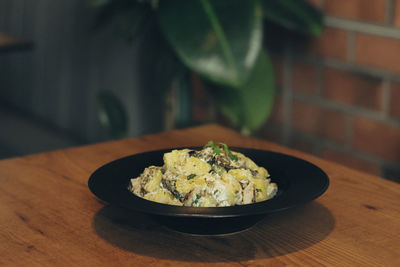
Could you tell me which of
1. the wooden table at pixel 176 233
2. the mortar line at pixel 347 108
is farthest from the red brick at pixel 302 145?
the wooden table at pixel 176 233

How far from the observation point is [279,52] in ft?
6.61

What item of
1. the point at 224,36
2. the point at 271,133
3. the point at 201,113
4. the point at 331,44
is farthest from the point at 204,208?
the point at 201,113

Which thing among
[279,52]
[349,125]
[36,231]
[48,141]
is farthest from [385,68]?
[48,141]

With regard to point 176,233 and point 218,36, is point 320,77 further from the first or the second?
point 176,233

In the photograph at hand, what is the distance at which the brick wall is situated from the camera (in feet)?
5.43

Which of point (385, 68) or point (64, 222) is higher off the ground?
point (385, 68)

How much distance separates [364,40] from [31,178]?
1.08 m

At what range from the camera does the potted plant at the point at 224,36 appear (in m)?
1.51

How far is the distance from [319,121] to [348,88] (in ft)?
0.55

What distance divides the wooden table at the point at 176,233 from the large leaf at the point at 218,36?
0.54 metres

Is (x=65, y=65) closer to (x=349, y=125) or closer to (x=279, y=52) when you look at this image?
(x=279, y=52)

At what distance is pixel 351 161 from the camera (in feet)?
5.97

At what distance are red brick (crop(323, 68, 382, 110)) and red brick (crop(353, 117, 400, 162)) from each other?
0.05 meters

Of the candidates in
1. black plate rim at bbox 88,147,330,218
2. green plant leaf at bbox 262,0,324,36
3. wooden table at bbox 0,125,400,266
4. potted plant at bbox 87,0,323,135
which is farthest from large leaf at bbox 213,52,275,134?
black plate rim at bbox 88,147,330,218
